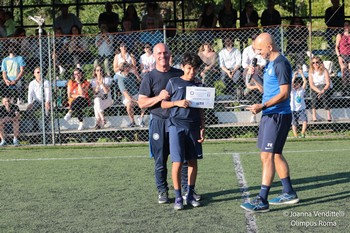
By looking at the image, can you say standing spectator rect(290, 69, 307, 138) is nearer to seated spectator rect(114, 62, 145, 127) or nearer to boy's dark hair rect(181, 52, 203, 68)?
seated spectator rect(114, 62, 145, 127)

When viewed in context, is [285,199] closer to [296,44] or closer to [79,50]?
[296,44]

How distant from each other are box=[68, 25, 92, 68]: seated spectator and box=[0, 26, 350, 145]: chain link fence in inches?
0.9

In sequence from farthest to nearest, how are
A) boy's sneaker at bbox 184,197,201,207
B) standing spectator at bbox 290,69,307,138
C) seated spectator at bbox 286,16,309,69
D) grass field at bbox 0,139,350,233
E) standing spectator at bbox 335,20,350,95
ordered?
1. seated spectator at bbox 286,16,309,69
2. standing spectator at bbox 335,20,350,95
3. standing spectator at bbox 290,69,307,138
4. boy's sneaker at bbox 184,197,201,207
5. grass field at bbox 0,139,350,233

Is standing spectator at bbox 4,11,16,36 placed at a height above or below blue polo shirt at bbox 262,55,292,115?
above

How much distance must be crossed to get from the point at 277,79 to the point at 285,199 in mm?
1359

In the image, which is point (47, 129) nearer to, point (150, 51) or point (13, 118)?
point (13, 118)

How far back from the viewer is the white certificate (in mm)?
8195

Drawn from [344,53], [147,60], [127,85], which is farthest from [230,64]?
[344,53]

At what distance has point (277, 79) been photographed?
318 inches

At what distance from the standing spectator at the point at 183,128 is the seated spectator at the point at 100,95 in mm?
7056

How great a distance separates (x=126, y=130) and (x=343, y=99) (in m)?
4.53

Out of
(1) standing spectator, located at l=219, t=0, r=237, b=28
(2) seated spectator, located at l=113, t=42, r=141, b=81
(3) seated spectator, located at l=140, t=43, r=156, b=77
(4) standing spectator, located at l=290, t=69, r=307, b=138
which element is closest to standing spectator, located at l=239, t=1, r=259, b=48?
(1) standing spectator, located at l=219, t=0, r=237, b=28

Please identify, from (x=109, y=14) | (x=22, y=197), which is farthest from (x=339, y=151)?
(x=109, y=14)

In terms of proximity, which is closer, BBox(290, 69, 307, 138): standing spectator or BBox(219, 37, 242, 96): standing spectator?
BBox(290, 69, 307, 138): standing spectator
